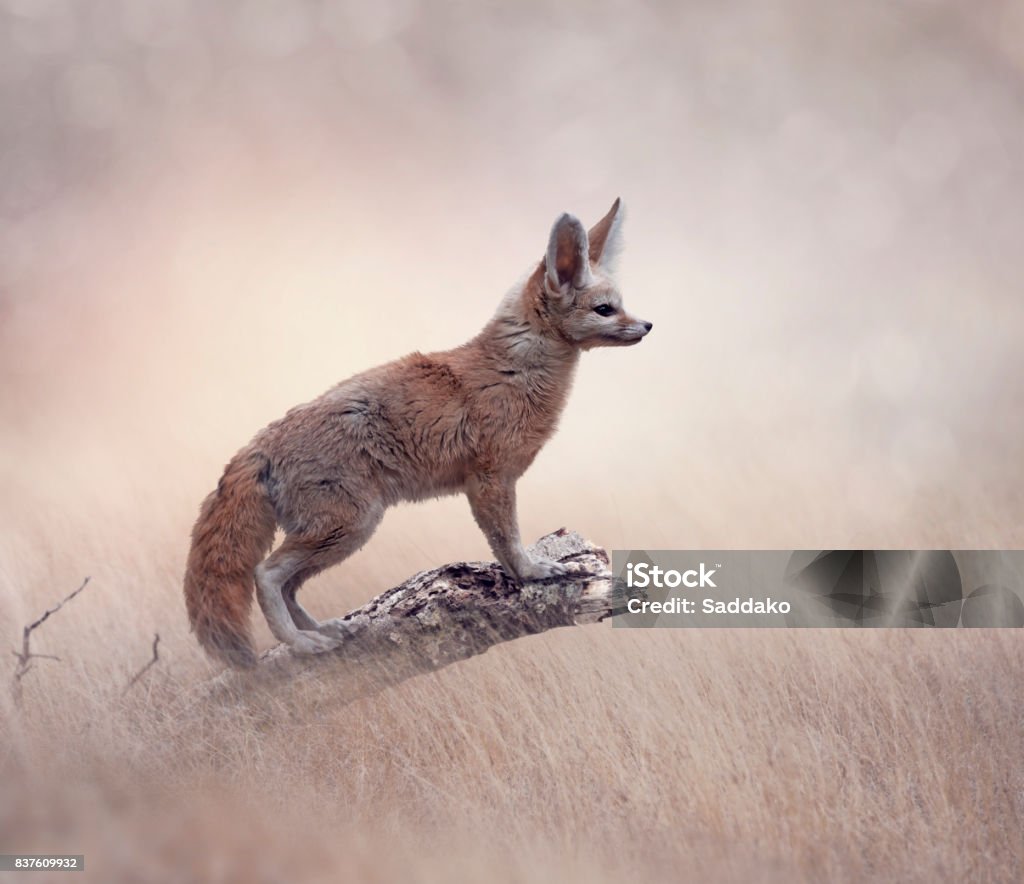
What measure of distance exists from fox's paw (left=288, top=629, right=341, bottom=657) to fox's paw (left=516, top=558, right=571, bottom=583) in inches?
35.0

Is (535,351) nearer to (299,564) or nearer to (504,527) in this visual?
(504,527)

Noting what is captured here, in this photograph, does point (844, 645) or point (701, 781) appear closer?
point (701, 781)

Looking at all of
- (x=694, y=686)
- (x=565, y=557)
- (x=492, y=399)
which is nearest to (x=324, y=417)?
(x=492, y=399)

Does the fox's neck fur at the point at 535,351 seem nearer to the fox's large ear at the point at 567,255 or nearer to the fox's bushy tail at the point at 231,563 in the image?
the fox's large ear at the point at 567,255

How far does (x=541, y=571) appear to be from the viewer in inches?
209

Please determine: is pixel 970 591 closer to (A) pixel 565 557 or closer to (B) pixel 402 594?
(A) pixel 565 557

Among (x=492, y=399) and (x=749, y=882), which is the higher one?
(x=492, y=399)

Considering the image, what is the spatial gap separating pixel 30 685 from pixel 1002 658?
499cm

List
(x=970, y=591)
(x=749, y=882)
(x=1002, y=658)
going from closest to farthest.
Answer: (x=749, y=882) < (x=1002, y=658) < (x=970, y=591)

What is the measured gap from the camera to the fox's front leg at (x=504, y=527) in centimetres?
529

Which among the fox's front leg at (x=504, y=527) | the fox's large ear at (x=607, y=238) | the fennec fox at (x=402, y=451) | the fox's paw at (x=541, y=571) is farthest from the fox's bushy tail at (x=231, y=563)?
the fox's large ear at (x=607, y=238)

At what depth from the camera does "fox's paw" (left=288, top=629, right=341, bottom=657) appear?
5.19 metres

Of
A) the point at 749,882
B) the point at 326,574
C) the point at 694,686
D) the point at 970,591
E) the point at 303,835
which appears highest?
the point at 326,574

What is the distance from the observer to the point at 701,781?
552 centimetres
